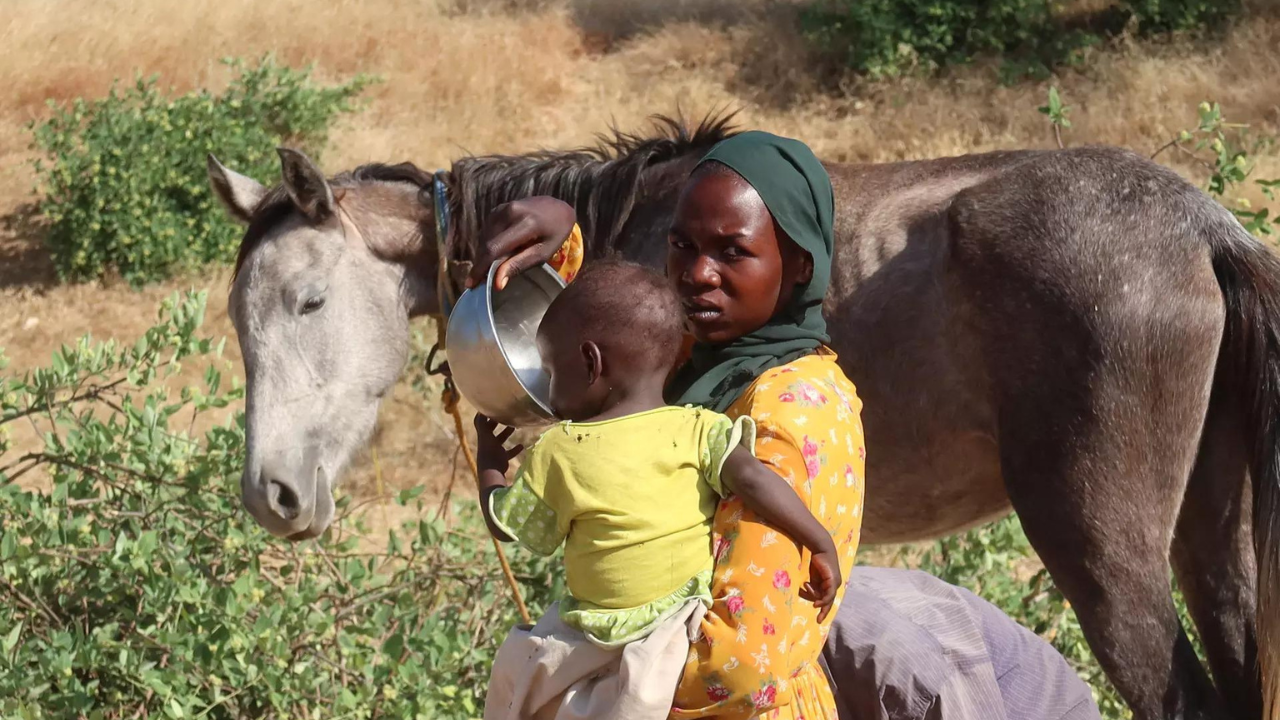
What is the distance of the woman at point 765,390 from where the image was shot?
1.95m

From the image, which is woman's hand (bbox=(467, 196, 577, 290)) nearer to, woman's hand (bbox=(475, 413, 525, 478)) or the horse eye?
woman's hand (bbox=(475, 413, 525, 478))

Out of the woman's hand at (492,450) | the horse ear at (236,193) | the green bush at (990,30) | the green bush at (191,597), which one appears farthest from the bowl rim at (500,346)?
the green bush at (990,30)

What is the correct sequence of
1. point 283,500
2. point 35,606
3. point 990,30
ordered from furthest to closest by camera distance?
point 990,30 → point 35,606 → point 283,500

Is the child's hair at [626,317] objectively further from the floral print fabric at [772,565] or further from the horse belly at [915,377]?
the horse belly at [915,377]

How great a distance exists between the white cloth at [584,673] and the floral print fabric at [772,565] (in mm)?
48

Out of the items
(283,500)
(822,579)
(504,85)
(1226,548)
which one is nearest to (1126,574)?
(1226,548)

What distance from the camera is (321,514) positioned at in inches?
156

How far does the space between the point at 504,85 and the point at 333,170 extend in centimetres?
244

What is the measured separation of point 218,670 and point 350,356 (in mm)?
1002

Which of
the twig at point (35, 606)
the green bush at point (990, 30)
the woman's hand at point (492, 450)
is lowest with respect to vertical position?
the green bush at point (990, 30)

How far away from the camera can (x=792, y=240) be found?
2.18m

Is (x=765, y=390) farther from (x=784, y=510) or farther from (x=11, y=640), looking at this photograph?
(x=11, y=640)

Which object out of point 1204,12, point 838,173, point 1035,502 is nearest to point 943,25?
point 1204,12

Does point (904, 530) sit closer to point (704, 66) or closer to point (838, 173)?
point (838, 173)
